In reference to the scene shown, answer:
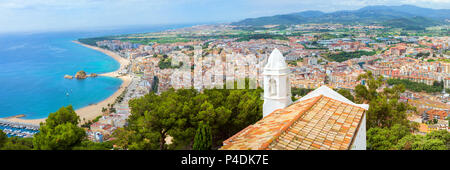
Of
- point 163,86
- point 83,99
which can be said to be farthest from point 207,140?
point 83,99

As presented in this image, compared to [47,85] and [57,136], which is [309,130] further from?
[47,85]

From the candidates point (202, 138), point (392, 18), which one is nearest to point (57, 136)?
point (202, 138)

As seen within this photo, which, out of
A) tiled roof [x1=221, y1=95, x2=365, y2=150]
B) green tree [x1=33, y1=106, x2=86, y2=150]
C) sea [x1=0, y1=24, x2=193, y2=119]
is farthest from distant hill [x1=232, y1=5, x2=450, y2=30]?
green tree [x1=33, y1=106, x2=86, y2=150]

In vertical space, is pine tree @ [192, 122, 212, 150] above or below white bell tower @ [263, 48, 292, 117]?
below

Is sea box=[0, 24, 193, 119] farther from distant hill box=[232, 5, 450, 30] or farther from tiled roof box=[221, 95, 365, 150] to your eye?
distant hill box=[232, 5, 450, 30]

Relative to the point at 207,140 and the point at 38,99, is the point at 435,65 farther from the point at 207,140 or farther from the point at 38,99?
the point at 38,99
